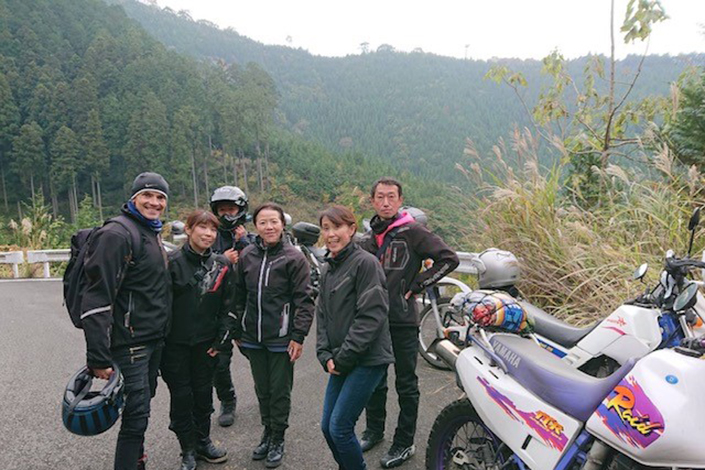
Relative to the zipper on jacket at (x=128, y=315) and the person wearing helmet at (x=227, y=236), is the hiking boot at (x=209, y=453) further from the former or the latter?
the zipper on jacket at (x=128, y=315)

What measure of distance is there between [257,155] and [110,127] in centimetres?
1693

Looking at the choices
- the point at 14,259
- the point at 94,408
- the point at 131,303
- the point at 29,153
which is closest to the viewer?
the point at 94,408

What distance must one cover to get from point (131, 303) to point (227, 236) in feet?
4.03

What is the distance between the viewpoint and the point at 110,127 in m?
50.5

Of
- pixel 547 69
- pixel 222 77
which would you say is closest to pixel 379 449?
pixel 547 69

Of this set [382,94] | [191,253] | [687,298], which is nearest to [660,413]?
[687,298]

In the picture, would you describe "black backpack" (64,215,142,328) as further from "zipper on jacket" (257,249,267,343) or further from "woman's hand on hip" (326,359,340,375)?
"woman's hand on hip" (326,359,340,375)

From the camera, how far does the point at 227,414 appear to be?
12.5 ft

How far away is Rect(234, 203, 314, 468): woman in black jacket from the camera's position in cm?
318

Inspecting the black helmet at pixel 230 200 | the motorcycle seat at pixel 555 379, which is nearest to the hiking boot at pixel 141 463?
the black helmet at pixel 230 200

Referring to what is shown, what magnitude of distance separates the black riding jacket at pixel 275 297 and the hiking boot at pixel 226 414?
0.90 meters

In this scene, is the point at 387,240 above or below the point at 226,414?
above

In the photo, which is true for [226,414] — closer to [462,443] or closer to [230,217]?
[230,217]

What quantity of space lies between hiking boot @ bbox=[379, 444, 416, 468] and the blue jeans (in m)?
0.43
